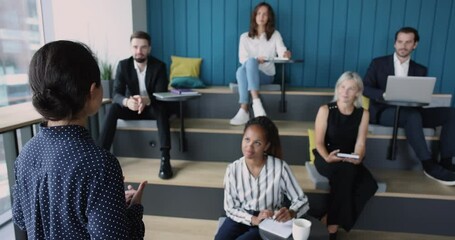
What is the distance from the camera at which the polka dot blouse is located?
0.80 metres

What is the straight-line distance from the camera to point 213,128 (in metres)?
3.01

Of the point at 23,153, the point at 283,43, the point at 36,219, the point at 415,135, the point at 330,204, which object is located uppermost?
the point at 283,43

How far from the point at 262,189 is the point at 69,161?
1.30m

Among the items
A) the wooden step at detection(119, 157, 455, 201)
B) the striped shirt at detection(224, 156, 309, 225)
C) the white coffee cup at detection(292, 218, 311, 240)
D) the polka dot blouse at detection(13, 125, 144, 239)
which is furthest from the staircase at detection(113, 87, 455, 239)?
the polka dot blouse at detection(13, 125, 144, 239)

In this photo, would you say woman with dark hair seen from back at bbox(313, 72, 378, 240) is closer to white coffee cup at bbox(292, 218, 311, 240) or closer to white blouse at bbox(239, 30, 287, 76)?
white coffee cup at bbox(292, 218, 311, 240)

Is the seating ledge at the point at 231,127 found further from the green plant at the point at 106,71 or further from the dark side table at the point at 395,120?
the green plant at the point at 106,71

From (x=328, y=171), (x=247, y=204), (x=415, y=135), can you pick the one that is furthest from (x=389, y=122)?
(x=247, y=204)

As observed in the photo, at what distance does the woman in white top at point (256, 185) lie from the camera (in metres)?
1.89

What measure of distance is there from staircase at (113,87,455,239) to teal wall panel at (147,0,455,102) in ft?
2.15

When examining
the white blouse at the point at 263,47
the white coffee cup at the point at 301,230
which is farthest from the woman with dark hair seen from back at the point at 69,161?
the white blouse at the point at 263,47

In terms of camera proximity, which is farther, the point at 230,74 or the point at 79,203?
the point at 230,74

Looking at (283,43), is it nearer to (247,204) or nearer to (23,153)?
(247,204)

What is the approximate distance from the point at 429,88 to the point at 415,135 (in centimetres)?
39

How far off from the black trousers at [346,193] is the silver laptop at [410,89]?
62 centimetres
